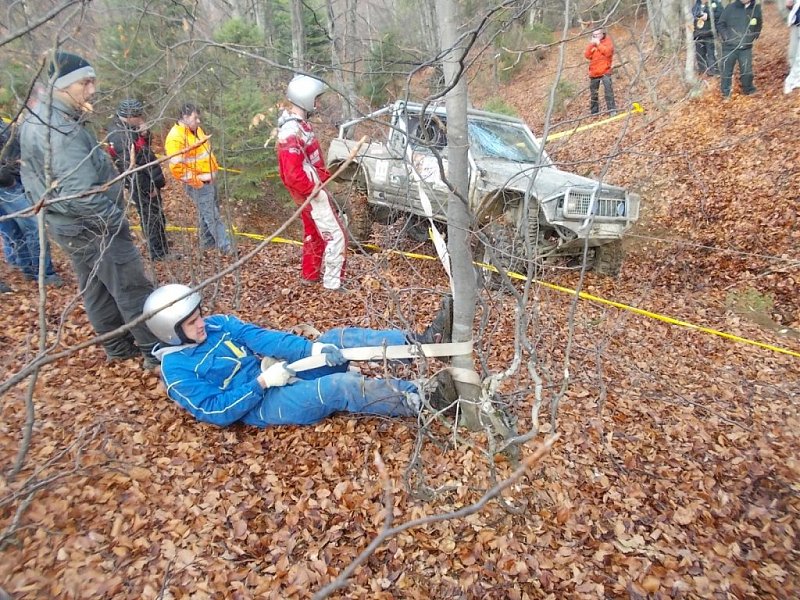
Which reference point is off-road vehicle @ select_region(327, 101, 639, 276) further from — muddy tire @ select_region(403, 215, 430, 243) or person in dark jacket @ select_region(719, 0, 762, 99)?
person in dark jacket @ select_region(719, 0, 762, 99)

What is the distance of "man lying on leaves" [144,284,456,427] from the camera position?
2867mm

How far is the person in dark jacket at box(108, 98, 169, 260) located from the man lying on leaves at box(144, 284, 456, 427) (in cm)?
213

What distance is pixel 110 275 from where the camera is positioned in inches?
132

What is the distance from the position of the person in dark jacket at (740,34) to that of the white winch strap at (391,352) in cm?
922

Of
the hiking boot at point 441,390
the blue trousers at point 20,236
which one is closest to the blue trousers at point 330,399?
the hiking boot at point 441,390

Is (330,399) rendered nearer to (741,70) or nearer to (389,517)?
(389,517)

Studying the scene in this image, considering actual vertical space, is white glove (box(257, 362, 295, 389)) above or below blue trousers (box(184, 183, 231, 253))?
below

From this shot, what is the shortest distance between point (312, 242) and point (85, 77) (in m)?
2.53

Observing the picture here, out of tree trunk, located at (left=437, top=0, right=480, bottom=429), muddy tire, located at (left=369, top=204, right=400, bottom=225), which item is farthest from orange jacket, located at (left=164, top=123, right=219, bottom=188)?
tree trunk, located at (left=437, top=0, right=480, bottom=429)

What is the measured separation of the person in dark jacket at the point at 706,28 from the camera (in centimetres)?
920

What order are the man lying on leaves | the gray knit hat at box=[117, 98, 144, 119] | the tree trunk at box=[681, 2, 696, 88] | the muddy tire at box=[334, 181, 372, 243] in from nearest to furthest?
the man lying on leaves
the gray knit hat at box=[117, 98, 144, 119]
the muddy tire at box=[334, 181, 372, 243]
the tree trunk at box=[681, 2, 696, 88]

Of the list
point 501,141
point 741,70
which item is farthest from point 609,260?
point 741,70

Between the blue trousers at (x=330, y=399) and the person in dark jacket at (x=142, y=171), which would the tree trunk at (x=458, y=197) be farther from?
the person in dark jacket at (x=142, y=171)

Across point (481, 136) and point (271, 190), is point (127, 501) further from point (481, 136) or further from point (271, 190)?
point (271, 190)
